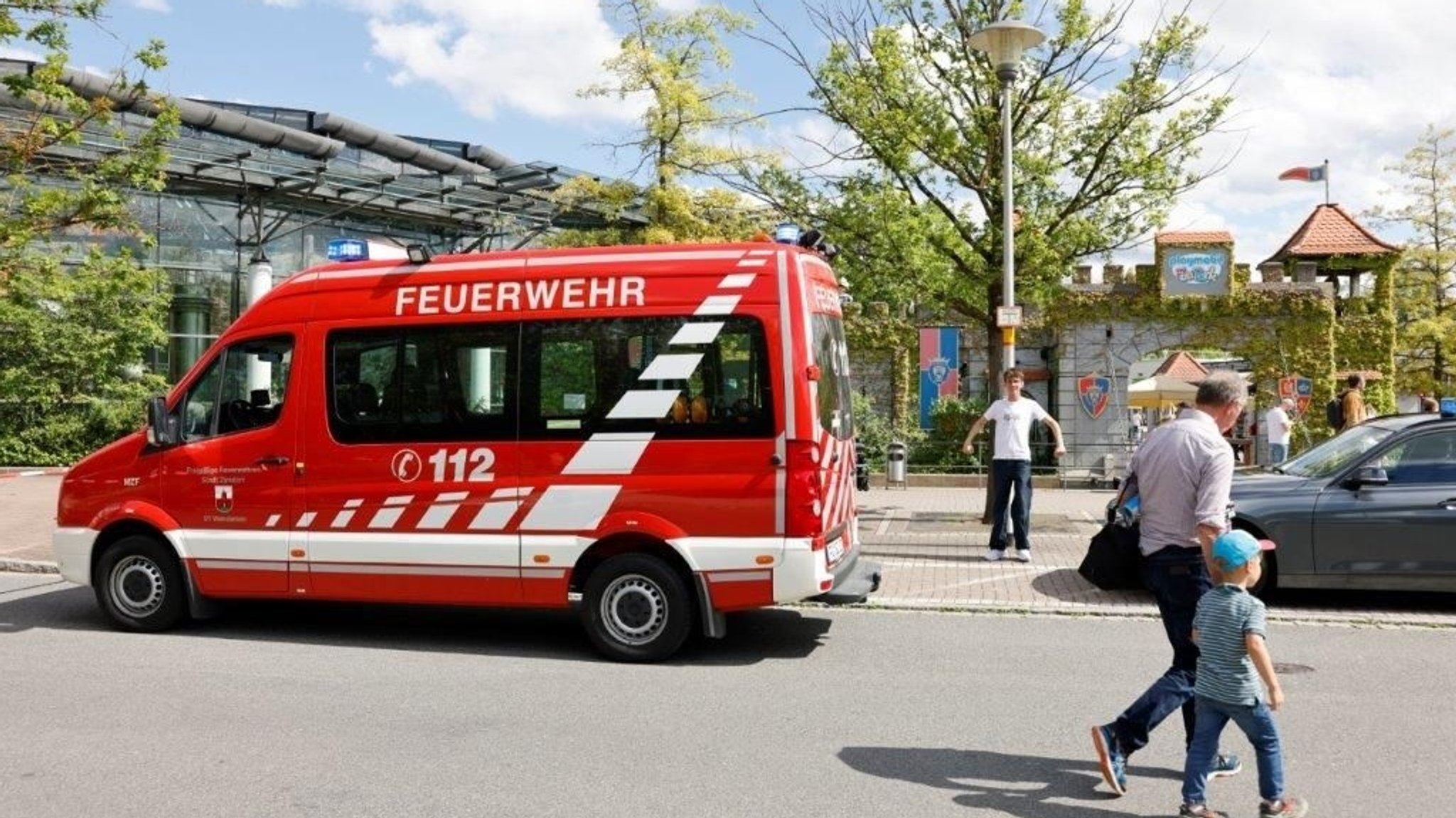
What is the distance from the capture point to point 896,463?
792 inches

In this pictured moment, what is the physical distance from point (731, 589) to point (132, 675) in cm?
344

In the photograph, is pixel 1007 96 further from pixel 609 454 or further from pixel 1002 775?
pixel 1002 775

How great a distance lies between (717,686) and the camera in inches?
256

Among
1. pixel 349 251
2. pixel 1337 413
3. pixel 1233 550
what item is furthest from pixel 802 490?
pixel 1337 413

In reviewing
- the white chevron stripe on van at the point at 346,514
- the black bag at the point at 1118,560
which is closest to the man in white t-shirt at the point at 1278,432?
the black bag at the point at 1118,560

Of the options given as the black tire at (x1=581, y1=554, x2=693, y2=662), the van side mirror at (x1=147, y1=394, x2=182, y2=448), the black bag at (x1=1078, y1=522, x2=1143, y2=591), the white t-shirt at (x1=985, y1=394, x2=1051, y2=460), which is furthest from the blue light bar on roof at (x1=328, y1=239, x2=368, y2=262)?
the white t-shirt at (x1=985, y1=394, x2=1051, y2=460)

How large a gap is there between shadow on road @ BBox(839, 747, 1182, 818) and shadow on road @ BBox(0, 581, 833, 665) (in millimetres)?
2019

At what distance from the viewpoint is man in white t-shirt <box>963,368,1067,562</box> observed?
11031 millimetres

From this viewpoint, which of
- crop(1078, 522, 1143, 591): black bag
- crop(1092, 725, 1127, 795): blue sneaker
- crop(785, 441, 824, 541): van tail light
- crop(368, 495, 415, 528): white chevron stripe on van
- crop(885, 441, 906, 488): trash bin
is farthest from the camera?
crop(885, 441, 906, 488): trash bin

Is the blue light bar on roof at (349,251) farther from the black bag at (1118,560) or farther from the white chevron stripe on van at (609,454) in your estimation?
the black bag at (1118,560)

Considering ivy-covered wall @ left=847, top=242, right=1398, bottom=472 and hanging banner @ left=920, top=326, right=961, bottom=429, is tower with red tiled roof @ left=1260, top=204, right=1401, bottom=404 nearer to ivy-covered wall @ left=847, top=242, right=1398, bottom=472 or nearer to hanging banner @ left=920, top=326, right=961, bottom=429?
ivy-covered wall @ left=847, top=242, right=1398, bottom=472

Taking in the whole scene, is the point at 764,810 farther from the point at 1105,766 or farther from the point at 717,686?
the point at 717,686

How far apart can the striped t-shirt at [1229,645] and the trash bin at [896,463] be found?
15.7 metres

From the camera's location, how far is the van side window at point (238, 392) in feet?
25.6
